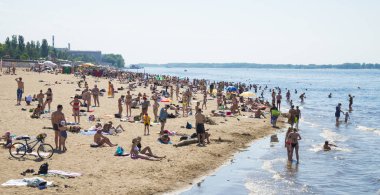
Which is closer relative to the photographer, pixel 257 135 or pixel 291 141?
pixel 291 141

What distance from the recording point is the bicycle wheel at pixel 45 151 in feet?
45.6

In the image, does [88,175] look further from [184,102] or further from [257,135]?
[184,102]

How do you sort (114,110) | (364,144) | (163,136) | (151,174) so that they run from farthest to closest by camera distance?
(114,110) → (364,144) → (163,136) → (151,174)

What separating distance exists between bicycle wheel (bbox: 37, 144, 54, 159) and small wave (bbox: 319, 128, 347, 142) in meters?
15.9

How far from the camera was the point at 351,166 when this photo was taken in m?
18.0

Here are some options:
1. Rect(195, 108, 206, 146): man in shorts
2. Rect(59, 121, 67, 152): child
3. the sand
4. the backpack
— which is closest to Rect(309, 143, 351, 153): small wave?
the sand

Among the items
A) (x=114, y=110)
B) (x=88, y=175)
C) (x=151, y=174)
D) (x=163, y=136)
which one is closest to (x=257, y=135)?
(x=163, y=136)

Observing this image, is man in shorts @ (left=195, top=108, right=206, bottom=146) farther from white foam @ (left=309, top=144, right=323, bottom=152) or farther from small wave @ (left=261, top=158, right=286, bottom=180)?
white foam @ (left=309, top=144, right=323, bottom=152)

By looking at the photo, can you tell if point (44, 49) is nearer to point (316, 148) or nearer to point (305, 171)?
point (316, 148)

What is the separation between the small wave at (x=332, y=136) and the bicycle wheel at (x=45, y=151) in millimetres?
15901

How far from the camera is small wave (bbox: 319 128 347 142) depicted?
980 inches

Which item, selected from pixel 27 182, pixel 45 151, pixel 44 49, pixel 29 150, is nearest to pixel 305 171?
pixel 45 151

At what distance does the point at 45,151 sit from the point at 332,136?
57.9 ft

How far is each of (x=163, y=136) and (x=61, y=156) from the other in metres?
5.07
